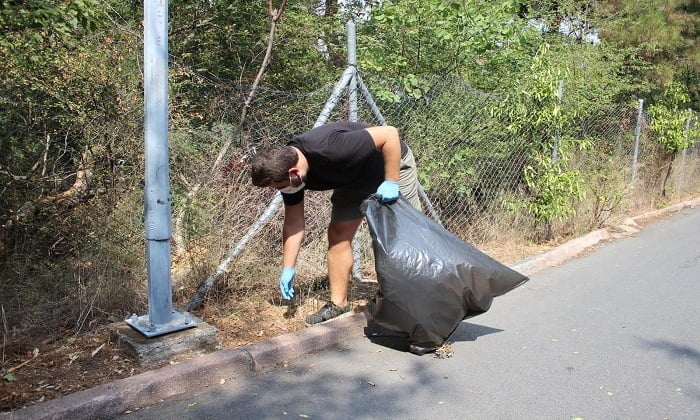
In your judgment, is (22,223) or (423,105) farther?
(423,105)

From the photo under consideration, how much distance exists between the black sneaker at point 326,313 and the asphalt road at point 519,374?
28 centimetres

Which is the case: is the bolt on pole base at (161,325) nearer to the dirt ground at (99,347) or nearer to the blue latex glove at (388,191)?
the dirt ground at (99,347)

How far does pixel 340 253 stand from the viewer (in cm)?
393

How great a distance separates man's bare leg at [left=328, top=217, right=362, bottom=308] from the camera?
154 inches

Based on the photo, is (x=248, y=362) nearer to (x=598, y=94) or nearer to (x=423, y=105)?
(x=423, y=105)

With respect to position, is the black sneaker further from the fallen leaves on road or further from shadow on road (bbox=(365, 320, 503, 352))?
the fallen leaves on road

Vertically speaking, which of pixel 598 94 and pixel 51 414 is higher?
pixel 598 94

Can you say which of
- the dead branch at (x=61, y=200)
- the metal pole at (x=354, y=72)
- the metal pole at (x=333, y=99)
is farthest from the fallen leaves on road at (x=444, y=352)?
the dead branch at (x=61, y=200)

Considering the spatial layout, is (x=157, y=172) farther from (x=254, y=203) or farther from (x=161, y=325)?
(x=254, y=203)

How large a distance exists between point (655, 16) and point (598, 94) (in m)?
4.87

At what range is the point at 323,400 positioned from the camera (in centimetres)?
297

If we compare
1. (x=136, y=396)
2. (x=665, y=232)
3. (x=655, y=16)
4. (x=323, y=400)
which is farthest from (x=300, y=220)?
(x=655, y=16)

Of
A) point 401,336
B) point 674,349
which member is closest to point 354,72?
point 401,336

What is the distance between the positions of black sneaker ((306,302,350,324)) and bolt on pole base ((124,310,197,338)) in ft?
2.74
